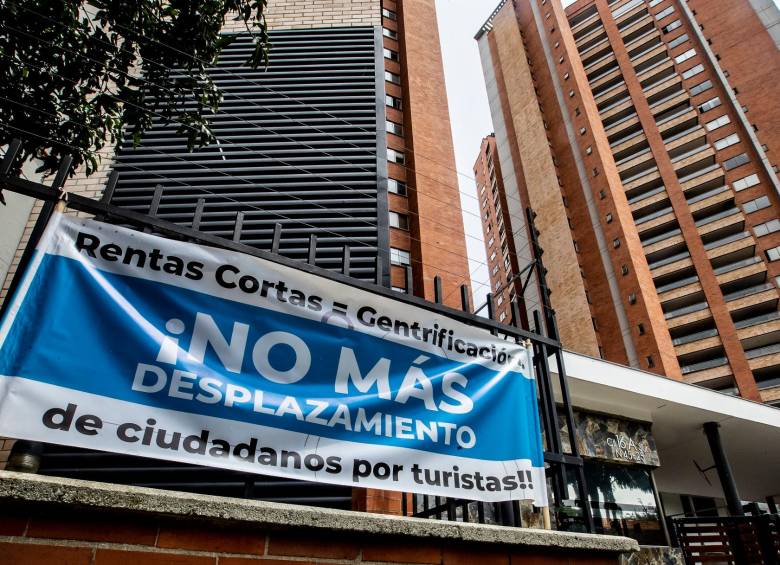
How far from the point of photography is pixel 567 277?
45375mm

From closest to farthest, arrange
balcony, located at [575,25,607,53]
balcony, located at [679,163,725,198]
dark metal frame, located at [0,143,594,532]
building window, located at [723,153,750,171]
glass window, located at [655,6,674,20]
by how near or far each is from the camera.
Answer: dark metal frame, located at [0,143,594,532], building window, located at [723,153,750,171], balcony, located at [679,163,725,198], glass window, located at [655,6,674,20], balcony, located at [575,25,607,53]

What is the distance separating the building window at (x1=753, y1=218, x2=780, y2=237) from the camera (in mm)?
43281

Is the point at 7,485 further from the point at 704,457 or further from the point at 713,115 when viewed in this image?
the point at 713,115

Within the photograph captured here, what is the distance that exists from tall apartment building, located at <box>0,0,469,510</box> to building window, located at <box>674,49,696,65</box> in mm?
49001

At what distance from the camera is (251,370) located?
2650 millimetres

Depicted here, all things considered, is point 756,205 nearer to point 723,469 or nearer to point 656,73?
point 656,73

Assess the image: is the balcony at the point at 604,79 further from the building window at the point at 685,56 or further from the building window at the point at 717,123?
the building window at the point at 717,123

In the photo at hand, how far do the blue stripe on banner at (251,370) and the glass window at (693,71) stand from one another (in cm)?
6258

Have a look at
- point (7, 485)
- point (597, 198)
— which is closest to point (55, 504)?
point (7, 485)

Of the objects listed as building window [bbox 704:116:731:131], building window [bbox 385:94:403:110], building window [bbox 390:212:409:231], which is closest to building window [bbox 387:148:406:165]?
building window [bbox 385:94:403:110]

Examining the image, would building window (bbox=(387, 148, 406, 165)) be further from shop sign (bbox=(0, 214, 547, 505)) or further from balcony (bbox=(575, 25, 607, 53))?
balcony (bbox=(575, 25, 607, 53))

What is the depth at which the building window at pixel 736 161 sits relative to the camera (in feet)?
154

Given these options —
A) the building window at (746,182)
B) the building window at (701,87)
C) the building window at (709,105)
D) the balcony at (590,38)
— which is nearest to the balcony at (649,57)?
the building window at (701,87)

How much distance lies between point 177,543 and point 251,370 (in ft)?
3.07
